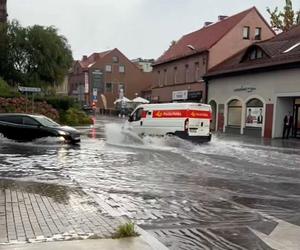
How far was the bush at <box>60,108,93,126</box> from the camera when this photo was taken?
40.3 meters

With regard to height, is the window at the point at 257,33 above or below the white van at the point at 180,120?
above

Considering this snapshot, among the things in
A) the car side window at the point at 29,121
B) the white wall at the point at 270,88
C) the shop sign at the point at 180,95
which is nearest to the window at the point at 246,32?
the shop sign at the point at 180,95

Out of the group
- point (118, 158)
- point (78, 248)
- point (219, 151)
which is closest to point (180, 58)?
point (219, 151)

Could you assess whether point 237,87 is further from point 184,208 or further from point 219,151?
point 184,208

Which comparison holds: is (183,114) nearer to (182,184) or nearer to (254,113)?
(182,184)

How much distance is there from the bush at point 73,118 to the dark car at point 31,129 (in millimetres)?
17540

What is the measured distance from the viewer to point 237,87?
120 ft

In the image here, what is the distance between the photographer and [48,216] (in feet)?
24.6

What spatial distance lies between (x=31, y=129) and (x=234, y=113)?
20.0 meters

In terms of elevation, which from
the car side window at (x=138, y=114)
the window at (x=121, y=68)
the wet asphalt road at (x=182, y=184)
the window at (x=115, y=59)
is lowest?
the wet asphalt road at (x=182, y=184)

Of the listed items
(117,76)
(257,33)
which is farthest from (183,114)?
(117,76)

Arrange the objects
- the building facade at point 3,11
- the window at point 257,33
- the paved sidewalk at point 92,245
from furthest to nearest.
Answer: the building facade at point 3,11
the window at point 257,33
the paved sidewalk at point 92,245

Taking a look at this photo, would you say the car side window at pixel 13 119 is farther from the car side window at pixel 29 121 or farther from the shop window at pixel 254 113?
the shop window at pixel 254 113

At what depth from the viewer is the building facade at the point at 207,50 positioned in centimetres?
4344
